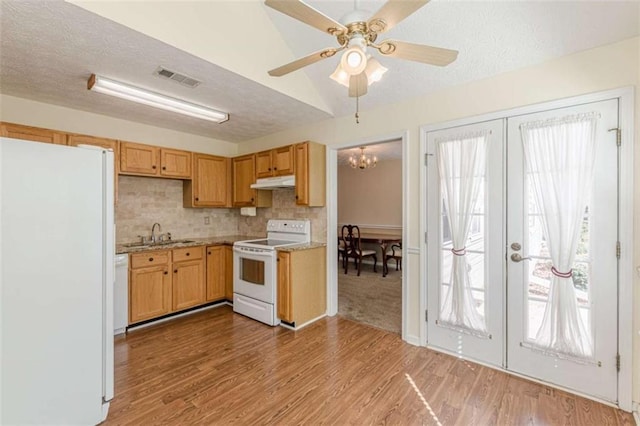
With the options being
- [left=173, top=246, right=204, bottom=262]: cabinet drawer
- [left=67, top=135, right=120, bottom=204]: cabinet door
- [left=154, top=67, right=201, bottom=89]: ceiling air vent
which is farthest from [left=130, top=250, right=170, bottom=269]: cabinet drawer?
[left=154, top=67, right=201, bottom=89]: ceiling air vent

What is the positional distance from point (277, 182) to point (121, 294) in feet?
6.92

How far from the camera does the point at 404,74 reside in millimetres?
2602

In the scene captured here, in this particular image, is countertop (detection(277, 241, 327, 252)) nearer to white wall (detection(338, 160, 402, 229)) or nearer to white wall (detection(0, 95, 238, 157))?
white wall (detection(0, 95, 238, 157))

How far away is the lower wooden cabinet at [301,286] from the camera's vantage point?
3.13 m

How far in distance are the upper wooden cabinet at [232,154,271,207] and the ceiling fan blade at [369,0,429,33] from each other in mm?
2891

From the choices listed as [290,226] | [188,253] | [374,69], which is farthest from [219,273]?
[374,69]

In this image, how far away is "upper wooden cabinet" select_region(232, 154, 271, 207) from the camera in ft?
13.3

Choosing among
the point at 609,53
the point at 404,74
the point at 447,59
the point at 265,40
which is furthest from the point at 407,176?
the point at 265,40

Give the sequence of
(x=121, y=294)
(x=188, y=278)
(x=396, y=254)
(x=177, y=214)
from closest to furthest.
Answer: (x=121, y=294), (x=188, y=278), (x=177, y=214), (x=396, y=254)

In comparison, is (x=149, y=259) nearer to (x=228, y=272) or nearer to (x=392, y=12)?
(x=228, y=272)

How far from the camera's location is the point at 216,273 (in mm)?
3867

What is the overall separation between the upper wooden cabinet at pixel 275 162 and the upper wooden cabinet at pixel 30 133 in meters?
2.08

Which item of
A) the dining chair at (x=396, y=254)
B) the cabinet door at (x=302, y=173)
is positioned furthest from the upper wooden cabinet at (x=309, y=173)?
the dining chair at (x=396, y=254)

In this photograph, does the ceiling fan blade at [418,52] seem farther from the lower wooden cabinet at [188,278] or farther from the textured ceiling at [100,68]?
the lower wooden cabinet at [188,278]
